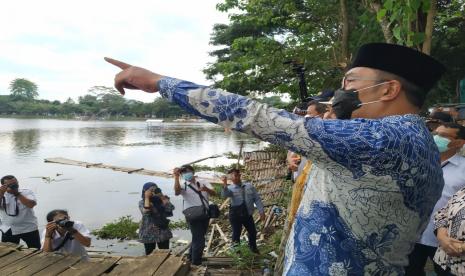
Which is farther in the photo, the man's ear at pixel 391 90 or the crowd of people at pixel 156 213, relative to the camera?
the crowd of people at pixel 156 213

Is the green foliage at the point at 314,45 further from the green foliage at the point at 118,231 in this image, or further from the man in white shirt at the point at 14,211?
the man in white shirt at the point at 14,211

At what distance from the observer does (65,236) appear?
557 cm

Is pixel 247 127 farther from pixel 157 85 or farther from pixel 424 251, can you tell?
pixel 424 251

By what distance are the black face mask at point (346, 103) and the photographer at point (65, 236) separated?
4.90 metres

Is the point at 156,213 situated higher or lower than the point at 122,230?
higher

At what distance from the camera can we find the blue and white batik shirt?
1.25 m

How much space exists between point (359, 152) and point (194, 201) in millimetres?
6837

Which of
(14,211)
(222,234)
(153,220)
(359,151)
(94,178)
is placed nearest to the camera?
(359,151)

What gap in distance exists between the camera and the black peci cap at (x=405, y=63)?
58.2 inches

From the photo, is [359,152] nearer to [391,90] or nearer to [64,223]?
[391,90]

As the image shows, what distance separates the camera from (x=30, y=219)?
7254 millimetres

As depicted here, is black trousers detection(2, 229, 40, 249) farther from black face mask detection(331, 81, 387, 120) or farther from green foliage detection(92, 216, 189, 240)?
black face mask detection(331, 81, 387, 120)

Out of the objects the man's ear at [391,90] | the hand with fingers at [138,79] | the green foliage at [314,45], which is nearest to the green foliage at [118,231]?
the green foliage at [314,45]

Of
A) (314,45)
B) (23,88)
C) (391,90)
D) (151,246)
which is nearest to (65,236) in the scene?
(151,246)
